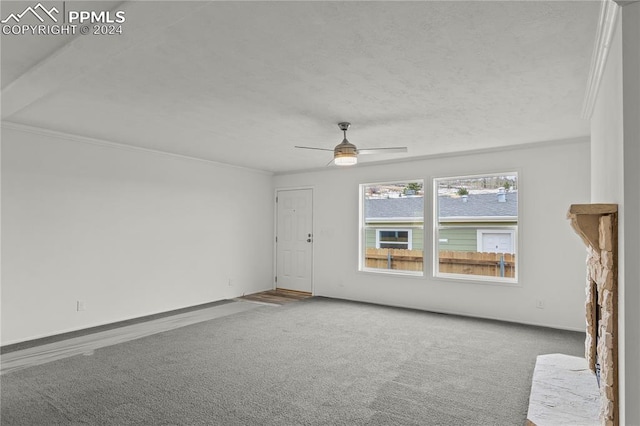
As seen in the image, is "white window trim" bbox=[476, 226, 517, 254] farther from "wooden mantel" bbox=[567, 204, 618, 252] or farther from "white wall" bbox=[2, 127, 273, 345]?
"white wall" bbox=[2, 127, 273, 345]

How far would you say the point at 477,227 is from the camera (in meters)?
5.68

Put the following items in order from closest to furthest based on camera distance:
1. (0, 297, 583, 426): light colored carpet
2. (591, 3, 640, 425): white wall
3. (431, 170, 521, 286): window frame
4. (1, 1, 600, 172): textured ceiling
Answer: (591, 3, 640, 425): white wall, (1, 1, 600, 172): textured ceiling, (0, 297, 583, 426): light colored carpet, (431, 170, 521, 286): window frame

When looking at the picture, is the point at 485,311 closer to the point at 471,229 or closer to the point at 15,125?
the point at 471,229

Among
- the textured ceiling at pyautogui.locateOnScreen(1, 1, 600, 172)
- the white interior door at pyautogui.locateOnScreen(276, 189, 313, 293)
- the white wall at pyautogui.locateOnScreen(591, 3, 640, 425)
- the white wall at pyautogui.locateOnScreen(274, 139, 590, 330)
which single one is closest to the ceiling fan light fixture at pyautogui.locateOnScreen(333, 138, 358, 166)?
the textured ceiling at pyautogui.locateOnScreen(1, 1, 600, 172)

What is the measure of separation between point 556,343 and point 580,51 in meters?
3.26

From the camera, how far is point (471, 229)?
573 cm

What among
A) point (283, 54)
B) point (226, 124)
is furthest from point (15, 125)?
point (283, 54)

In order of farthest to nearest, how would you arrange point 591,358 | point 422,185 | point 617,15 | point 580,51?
point 422,185 < point 591,358 < point 580,51 < point 617,15

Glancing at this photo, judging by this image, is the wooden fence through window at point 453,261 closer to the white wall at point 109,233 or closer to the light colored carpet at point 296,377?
the light colored carpet at point 296,377

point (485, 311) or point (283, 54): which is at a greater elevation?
point (283, 54)

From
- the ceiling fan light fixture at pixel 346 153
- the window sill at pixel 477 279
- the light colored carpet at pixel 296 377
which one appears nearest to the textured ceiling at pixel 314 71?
the ceiling fan light fixture at pixel 346 153

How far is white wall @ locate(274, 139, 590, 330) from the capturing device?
486 centimetres

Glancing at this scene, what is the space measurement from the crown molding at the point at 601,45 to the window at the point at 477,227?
237 cm

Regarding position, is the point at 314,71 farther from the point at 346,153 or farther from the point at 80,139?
the point at 80,139
